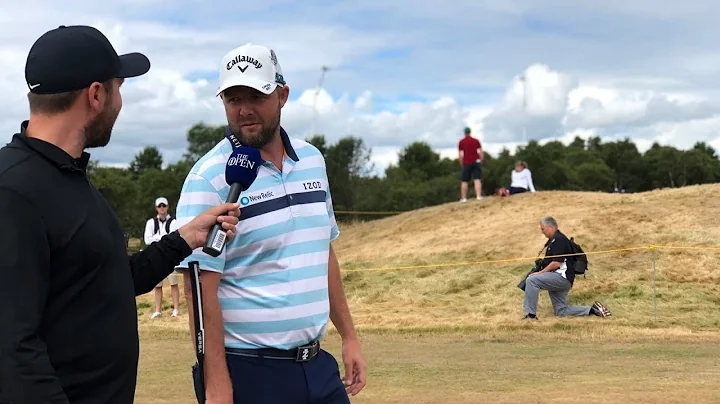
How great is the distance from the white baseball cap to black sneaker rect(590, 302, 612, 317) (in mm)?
12223

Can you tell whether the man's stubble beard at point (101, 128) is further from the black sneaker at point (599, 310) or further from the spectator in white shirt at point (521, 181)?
the spectator in white shirt at point (521, 181)

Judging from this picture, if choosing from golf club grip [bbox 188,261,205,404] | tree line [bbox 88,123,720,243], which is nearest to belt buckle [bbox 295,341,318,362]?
golf club grip [bbox 188,261,205,404]

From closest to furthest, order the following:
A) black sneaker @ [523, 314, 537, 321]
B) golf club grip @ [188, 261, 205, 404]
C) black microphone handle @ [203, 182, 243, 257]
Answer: black microphone handle @ [203, 182, 243, 257]
golf club grip @ [188, 261, 205, 404]
black sneaker @ [523, 314, 537, 321]

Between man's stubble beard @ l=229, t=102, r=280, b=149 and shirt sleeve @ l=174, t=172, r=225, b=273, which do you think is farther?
man's stubble beard @ l=229, t=102, r=280, b=149

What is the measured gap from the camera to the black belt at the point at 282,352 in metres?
3.52

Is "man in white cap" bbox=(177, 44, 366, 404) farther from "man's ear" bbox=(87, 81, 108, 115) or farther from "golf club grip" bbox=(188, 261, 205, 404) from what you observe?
"man's ear" bbox=(87, 81, 108, 115)

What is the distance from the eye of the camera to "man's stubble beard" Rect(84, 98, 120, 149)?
2.62 meters

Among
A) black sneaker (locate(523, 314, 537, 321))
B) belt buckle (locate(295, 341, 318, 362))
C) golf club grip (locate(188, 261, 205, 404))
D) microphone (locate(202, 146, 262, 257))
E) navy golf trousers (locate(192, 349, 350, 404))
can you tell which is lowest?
black sneaker (locate(523, 314, 537, 321))

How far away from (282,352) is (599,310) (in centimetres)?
1213

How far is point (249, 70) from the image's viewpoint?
3.55 metres

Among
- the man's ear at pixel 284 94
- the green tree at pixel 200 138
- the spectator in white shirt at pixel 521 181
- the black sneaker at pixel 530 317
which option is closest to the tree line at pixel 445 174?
the green tree at pixel 200 138

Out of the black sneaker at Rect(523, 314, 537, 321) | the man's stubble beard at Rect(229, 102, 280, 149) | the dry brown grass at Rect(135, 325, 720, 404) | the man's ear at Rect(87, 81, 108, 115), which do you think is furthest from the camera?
the black sneaker at Rect(523, 314, 537, 321)

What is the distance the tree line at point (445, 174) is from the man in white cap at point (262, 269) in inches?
2379

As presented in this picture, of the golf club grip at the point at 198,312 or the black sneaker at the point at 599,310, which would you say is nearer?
the golf club grip at the point at 198,312
